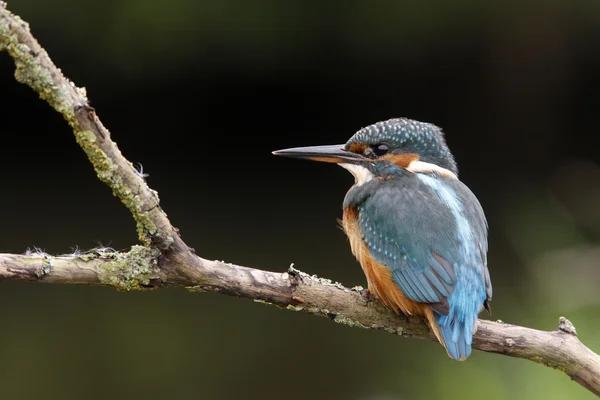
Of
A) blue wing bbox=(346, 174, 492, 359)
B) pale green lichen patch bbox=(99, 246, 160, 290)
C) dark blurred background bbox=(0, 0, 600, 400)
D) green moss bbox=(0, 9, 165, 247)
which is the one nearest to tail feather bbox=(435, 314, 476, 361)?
blue wing bbox=(346, 174, 492, 359)

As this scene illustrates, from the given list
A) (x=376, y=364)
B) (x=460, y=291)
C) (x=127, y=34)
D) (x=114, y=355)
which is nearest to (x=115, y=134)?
(x=127, y=34)

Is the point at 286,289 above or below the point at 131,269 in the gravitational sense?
below

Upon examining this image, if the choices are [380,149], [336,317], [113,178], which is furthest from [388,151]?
[113,178]

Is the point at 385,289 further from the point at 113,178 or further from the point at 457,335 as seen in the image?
the point at 113,178

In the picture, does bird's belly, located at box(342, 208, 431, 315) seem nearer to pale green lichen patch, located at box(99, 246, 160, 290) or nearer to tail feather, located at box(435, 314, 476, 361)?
tail feather, located at box(435, 314, 476, 361)

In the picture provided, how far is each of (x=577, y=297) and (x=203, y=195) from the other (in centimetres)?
265

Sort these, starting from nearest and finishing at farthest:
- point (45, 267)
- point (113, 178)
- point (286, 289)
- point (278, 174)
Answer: point (113, 178)
point (45, 267)
point (286, 289)
point (278, 174)

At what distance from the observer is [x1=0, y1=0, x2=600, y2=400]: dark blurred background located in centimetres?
387

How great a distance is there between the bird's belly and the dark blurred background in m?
1.33

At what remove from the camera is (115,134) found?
5.16 m

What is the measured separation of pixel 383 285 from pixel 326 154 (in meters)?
0.50

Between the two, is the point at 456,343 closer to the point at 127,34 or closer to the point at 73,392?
the point at 73,392

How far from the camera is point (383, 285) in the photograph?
2020 millimetres

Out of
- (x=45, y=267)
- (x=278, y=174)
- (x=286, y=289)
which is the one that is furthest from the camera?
(x=278, y=174)
